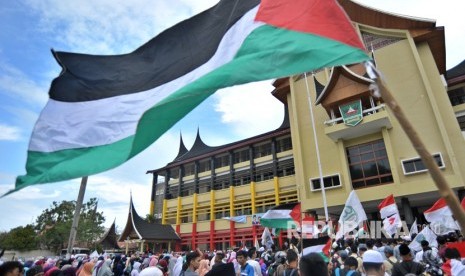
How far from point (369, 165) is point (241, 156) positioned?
1571 cm

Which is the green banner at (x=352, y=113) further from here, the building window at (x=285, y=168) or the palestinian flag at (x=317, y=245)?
the palestinian flag at (x=317, y=245)

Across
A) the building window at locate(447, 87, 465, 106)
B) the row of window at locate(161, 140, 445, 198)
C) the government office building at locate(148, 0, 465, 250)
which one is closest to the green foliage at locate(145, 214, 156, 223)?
the government office building at locate(148, 0, 465, 250)

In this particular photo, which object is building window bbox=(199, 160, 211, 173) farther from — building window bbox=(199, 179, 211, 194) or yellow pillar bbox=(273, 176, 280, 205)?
yellow pillar bbox=(273, 176, 280, 205)

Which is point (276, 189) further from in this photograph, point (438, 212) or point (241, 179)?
point (438, 212)

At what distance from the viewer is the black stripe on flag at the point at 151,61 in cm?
385

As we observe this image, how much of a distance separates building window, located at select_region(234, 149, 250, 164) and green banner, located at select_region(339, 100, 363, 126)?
14.5 meters

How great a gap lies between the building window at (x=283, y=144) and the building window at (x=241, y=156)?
3.94 m

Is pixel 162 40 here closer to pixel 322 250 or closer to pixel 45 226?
pixel 322 250

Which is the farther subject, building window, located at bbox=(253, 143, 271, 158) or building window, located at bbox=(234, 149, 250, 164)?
building window, located at bbox=(234, 149, 250, 164)

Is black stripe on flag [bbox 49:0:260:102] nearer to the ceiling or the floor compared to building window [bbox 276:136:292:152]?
nearer to the floor

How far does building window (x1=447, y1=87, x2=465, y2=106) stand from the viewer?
68.6 ft

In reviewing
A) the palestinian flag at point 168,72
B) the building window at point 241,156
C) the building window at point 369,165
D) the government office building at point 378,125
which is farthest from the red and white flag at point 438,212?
the building window at point 241,156

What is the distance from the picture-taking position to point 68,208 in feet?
129

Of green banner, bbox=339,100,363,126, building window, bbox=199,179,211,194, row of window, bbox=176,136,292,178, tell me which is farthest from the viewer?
building window, bbox=199,179,211,194
